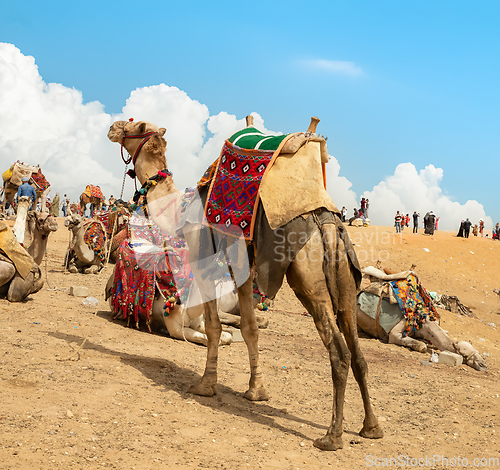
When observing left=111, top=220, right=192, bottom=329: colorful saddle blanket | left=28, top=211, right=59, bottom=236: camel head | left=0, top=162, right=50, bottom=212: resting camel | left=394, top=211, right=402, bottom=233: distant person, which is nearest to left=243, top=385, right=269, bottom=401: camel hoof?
left=111, top=220, right=192, bottom=329: colorful saddle blanket

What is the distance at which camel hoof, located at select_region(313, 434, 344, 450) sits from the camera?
149 inches

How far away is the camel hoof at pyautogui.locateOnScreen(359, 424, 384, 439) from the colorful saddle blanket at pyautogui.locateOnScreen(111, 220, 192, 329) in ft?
11.6

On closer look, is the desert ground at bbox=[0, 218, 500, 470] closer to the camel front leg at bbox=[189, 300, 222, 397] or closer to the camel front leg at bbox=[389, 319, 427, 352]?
the camel front leg at bbox=[189, 300, 222, 397]

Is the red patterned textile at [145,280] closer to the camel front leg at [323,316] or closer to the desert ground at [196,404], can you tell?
the desert ground at [196,404]

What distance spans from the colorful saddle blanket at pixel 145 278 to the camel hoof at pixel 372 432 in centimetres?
354

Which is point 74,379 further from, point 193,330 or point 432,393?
point 432,393

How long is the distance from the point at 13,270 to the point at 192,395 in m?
4.21

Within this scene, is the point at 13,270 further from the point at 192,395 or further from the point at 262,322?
the point at 262,322

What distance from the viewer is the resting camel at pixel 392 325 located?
8297mm

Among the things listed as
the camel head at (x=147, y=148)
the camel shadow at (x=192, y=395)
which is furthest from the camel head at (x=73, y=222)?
the camel head at (x=147, y=148)

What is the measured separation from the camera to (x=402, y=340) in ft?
27.5

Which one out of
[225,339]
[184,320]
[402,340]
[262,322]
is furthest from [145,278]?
[402,340]

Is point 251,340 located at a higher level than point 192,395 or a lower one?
higher

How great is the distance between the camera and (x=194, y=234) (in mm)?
4996
